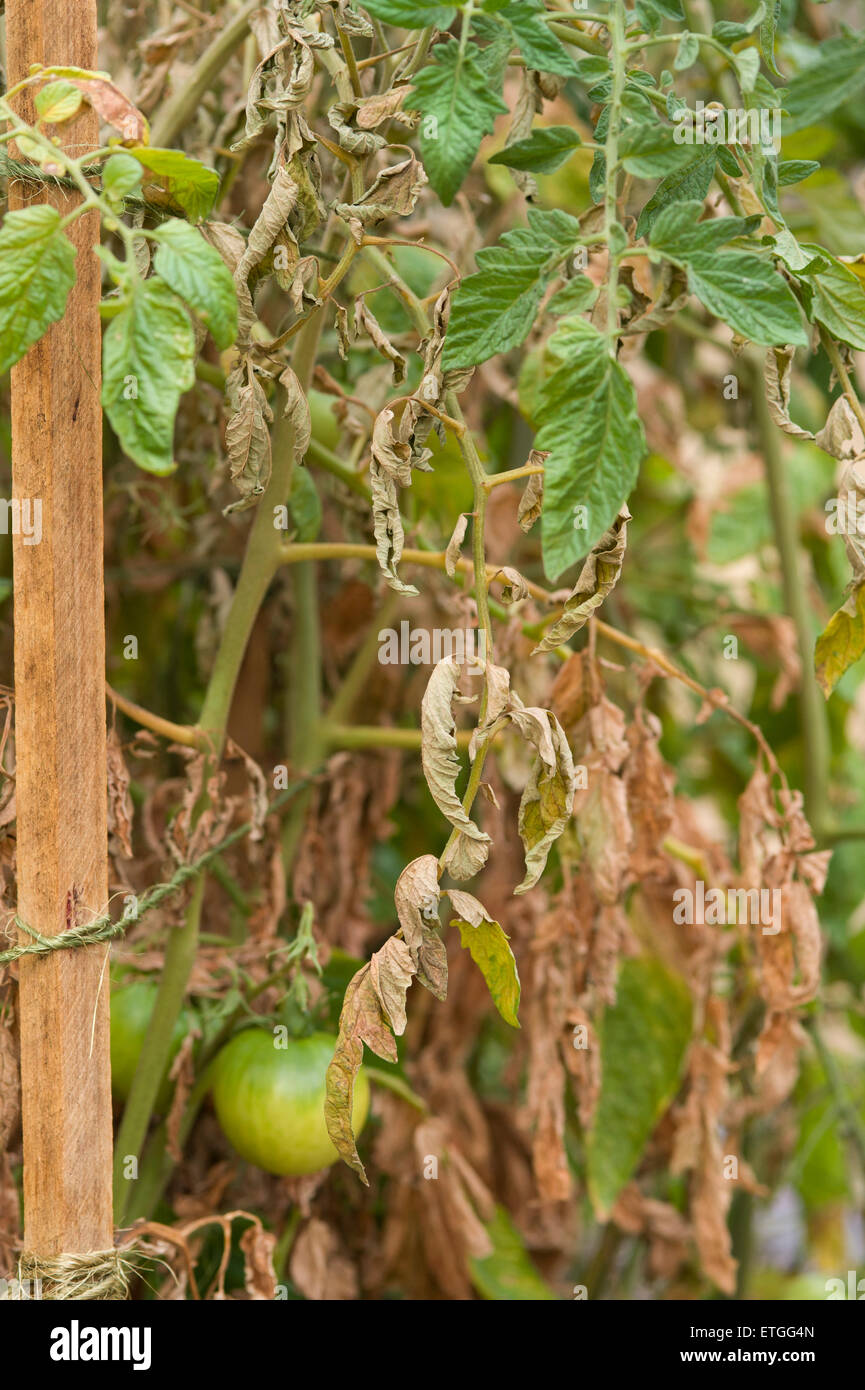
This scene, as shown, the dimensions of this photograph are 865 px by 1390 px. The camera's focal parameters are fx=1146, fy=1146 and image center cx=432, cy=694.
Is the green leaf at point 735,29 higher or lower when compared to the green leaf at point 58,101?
higher

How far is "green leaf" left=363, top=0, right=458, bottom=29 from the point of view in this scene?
433mm

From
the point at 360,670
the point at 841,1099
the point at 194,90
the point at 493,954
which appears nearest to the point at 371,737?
the point at 360,670

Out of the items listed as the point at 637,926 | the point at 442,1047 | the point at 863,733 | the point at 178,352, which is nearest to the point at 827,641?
the point at 178,352

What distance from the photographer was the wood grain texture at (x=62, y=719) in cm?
54

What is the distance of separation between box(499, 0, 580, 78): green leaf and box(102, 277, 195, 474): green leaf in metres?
0.18

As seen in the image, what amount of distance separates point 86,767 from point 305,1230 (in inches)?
17.0

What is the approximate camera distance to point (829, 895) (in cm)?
122

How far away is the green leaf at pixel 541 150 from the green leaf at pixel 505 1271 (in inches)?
31.7

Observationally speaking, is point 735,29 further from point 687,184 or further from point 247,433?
point 247,433

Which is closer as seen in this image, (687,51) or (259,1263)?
(687,51)

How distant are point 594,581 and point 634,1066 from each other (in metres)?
0.57

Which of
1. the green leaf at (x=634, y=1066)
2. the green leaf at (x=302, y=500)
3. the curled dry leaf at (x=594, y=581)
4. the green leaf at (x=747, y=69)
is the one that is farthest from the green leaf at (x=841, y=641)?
the green leaf at (x=634, y=1066)

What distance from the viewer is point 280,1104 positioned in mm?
667

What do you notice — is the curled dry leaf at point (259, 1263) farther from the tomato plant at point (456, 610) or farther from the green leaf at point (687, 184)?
the green leaf at point (687, 184)
